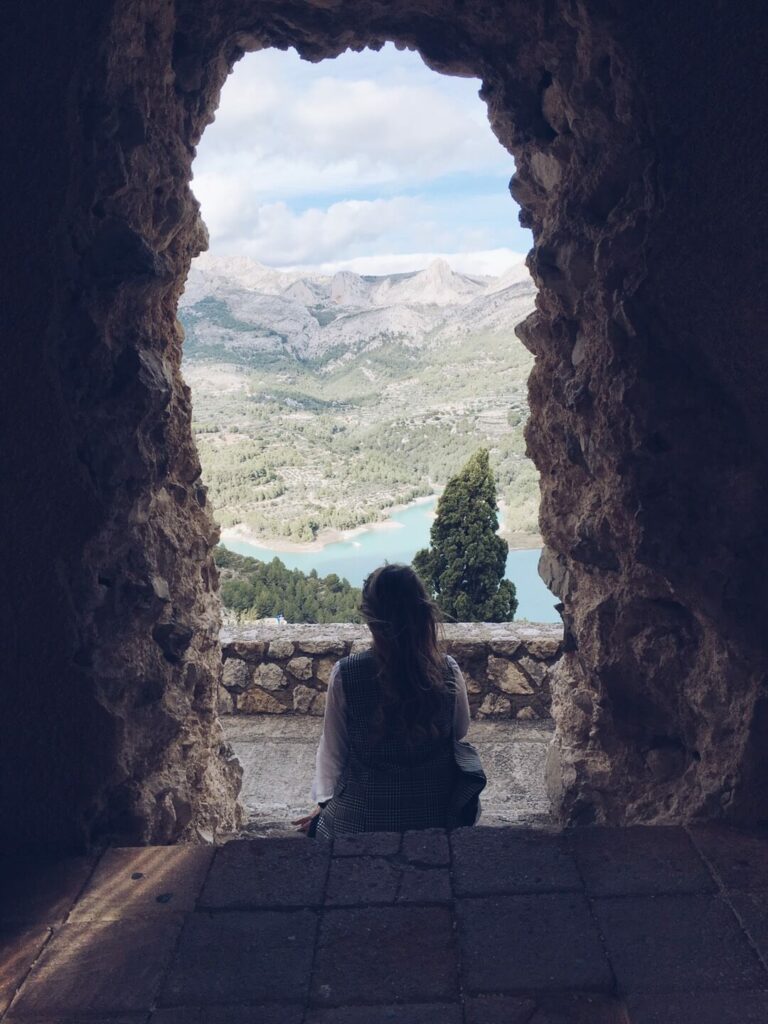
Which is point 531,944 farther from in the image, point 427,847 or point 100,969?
point 100,969

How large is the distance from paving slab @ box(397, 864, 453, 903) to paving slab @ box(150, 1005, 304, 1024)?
45 centimetres

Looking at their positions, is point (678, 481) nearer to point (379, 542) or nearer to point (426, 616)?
point (426, 616)

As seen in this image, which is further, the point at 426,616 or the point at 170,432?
the point at 170,432

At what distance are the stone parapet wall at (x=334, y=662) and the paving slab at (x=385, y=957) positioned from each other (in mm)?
3586

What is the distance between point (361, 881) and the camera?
2.32m

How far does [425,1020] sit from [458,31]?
120 inches

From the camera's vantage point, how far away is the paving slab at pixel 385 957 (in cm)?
190

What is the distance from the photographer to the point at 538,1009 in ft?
6.04

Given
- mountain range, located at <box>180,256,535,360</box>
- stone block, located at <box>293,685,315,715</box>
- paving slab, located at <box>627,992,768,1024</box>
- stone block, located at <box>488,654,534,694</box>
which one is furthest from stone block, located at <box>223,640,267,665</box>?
mountain range, located at <box>180,256,535,360</box>

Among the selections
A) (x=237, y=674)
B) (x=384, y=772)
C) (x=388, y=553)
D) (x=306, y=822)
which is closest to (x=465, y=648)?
(x=237, y=674)

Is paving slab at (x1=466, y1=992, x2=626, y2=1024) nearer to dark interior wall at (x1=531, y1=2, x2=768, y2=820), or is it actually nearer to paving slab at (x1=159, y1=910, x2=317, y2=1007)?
paving slab at (x1=159, y1=910, x2=317, y2=1007)

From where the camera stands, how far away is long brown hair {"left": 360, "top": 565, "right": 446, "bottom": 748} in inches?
96.8

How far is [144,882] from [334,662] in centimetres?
355

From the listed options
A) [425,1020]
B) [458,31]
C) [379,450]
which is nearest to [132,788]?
[425,1020]
